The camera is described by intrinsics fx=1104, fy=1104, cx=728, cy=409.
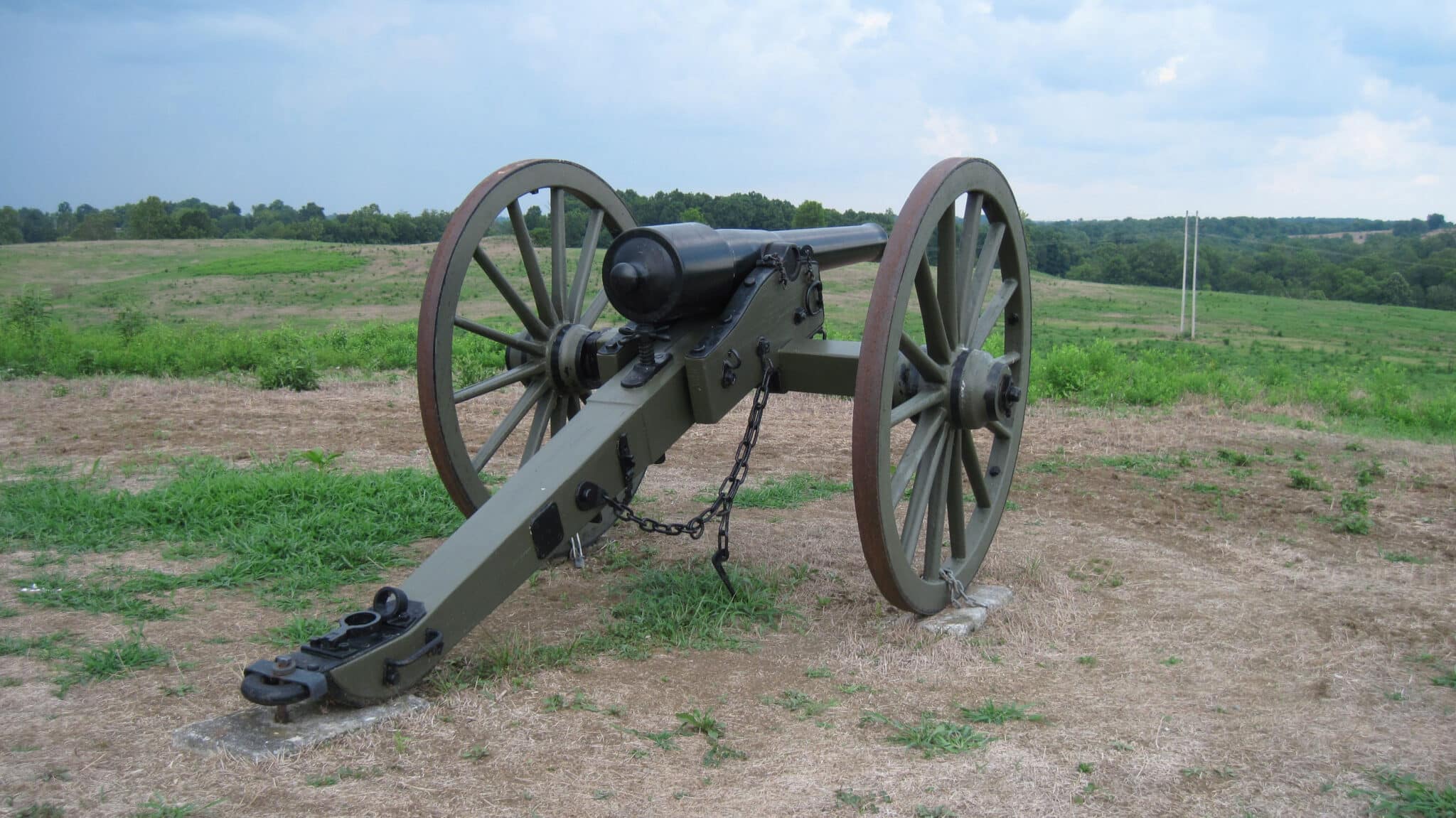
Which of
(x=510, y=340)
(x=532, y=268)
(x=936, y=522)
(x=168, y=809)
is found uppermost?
(x=532, y=268)

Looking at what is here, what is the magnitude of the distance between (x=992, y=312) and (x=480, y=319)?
2277 cm

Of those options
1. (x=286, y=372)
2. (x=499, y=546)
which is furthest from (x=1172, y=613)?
(x=286, y=372)

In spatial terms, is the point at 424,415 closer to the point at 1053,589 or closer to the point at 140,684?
the point at 140,684

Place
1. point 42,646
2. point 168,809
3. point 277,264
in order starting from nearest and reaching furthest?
point 168,809 → point 42,646 → point 277,264

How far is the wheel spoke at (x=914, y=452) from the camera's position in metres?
4.21

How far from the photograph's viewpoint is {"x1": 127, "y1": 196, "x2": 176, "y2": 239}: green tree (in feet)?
170

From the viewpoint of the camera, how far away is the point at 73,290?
107 ft

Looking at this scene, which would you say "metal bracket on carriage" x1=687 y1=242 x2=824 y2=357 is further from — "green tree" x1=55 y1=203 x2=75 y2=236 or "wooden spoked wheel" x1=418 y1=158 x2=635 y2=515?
"green tree" x1=55 y1=203 x2=75 y2=236

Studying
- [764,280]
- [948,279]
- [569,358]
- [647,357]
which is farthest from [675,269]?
[569,358]

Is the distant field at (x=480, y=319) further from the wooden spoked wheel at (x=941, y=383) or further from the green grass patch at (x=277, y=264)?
the wooden spoked wheel at (x=941, y=383)

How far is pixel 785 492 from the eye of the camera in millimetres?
7238

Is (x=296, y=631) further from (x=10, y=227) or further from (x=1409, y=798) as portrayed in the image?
(x=10, y=227)

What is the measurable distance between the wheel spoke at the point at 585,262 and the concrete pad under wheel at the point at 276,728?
259 centimetres

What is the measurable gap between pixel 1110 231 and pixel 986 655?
77436mm
